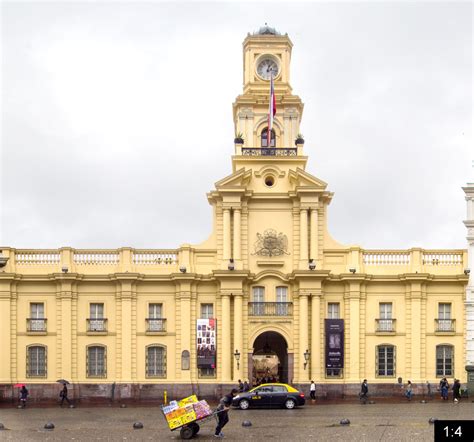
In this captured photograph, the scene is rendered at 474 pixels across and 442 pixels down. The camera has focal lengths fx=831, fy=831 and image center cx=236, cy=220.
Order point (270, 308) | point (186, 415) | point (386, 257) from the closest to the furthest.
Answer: point (186, 415) < point (270, 308) < point (386, 257)

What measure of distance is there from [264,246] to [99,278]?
1015 cm

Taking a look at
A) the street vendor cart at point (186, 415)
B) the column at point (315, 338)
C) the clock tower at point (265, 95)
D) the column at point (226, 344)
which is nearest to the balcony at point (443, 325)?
the column at point (315, 338)

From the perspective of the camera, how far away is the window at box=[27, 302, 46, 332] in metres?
49.9

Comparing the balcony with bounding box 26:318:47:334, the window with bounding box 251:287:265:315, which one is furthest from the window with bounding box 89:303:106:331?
the window with bounding box 251:287:265:315

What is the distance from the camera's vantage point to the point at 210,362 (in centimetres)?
4959

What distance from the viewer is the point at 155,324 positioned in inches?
1978

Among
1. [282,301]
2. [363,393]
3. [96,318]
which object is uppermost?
[282,301]

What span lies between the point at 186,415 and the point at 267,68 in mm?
33335

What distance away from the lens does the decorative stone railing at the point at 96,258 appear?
166 feet

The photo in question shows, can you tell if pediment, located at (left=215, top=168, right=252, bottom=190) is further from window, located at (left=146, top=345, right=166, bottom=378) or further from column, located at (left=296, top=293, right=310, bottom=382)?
window, located at (left=146, top=345, right=166, bottom=378)

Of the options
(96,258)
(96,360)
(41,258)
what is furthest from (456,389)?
(41,258)

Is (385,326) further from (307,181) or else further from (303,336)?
(307,181)

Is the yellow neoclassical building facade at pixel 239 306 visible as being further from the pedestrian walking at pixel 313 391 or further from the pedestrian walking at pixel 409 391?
the pedestrian walking at pixel 313 391

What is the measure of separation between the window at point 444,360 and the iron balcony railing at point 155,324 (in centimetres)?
1656
